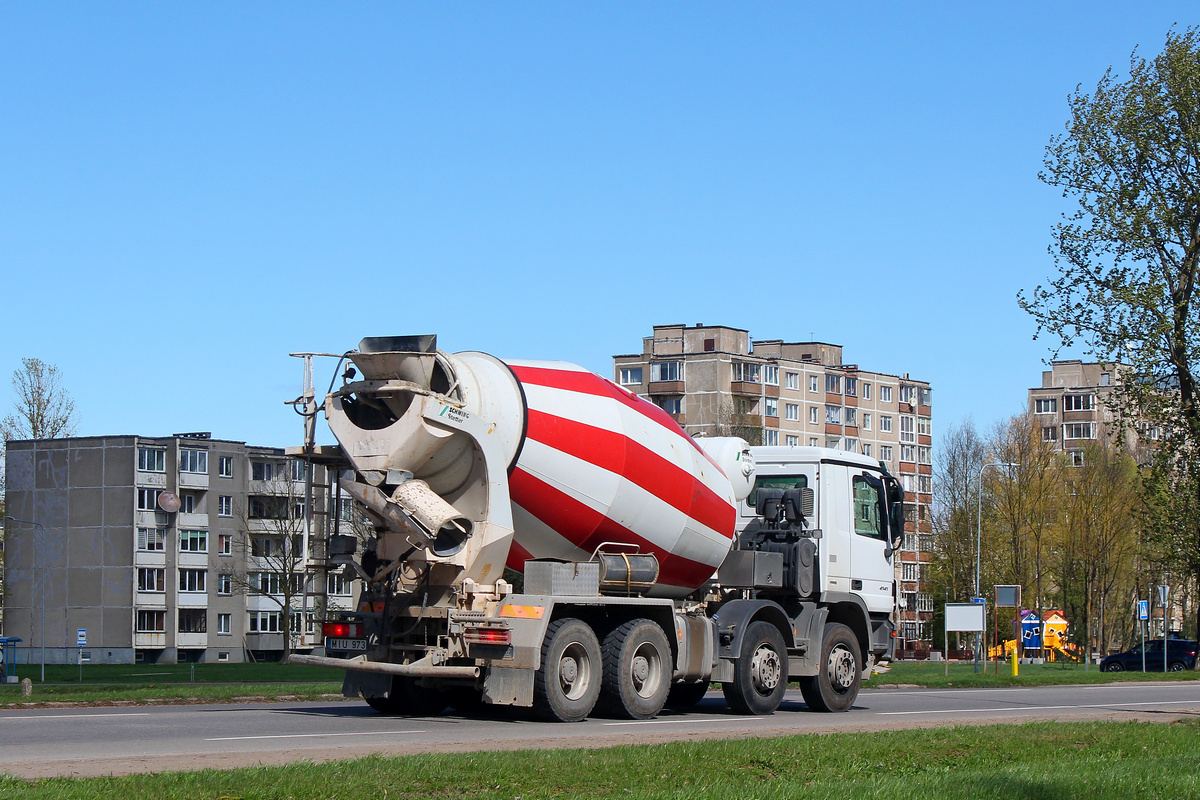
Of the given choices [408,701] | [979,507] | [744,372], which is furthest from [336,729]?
[744,372]

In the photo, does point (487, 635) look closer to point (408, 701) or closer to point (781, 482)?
point (408, 701)

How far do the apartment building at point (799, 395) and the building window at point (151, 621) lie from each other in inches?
1638

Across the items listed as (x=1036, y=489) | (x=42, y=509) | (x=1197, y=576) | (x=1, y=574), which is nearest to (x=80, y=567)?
(x=42, y=509)

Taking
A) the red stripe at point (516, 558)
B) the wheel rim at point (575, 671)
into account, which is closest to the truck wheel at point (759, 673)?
the wheel rim at point (575, 671)

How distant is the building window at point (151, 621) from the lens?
100 meters

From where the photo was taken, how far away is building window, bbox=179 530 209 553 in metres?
104

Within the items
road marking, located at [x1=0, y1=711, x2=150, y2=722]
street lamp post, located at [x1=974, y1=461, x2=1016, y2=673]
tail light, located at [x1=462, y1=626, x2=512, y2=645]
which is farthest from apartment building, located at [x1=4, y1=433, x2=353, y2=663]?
tail light, located at [x1=462, y1=626, x2=512, y2=645]

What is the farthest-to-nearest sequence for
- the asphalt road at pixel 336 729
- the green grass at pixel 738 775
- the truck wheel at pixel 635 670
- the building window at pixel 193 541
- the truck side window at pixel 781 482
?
the building window at pixel 193 541, the truck side window at pixel 781 482, the truck wheel at pixel 635 670, the asphalt road at pixel 336 729, the green grass at pixel 738 775

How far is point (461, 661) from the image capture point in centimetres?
1656

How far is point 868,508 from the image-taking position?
22.1 metres

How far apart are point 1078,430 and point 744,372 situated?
46.2 metres

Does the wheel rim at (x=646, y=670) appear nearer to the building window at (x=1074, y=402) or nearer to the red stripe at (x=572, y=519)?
the red stripe at (x=572, y=519)

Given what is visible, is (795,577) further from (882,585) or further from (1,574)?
(1,574)

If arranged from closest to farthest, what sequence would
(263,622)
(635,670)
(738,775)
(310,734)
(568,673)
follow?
(738,775), (310,734), (568,673), (635,670), (263,622)
